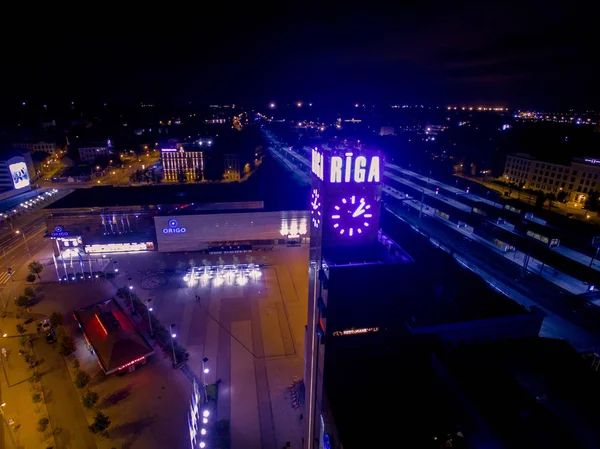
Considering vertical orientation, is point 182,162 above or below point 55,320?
above

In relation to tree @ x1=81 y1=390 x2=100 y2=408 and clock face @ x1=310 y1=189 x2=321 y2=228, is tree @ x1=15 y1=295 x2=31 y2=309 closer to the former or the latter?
tree @ x1=81 y1=390 x2=100 y2=408

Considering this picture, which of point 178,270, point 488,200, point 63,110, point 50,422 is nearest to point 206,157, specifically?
point 178,270

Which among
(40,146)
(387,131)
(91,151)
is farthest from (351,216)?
(387,131)

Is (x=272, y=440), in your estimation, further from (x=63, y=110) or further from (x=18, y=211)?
(x=63, y=110)

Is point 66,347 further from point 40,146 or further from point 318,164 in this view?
point 40,146

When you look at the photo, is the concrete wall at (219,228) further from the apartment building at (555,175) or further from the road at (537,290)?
the apartment building at (555,175)

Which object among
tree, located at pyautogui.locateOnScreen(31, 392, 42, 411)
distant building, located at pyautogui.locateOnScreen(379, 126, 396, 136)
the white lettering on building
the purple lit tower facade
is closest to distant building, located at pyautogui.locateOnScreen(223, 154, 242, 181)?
tree, located at pyautogui.locateOnScreen(31, 392, 42, 411)

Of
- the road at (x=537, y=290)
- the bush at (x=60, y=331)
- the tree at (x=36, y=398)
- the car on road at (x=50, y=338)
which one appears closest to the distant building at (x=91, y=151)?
the bush at (x=60, y=331)
